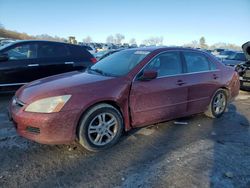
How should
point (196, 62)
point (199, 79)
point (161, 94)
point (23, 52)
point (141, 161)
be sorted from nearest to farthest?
point (141, 161) → point (161, 94) → point (199, 79) → point (196, 62) → point (23, 52)

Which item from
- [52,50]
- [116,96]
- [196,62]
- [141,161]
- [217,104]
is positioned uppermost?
[52,50]

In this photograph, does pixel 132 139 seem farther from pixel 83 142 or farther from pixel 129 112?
pixel 83 142

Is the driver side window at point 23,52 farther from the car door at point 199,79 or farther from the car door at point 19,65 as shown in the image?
the car door at point 199,79

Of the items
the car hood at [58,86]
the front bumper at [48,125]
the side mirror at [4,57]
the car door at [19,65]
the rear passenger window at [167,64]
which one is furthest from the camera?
the car door at [19,65]

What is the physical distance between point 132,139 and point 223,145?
4.85 feet

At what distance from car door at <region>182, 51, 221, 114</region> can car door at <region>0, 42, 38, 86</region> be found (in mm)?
4122

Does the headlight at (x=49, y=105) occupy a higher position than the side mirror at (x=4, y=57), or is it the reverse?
A: the side mirror at (x=4, y=57)

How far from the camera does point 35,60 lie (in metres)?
6.70

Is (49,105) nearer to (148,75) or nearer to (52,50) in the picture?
(148,75)

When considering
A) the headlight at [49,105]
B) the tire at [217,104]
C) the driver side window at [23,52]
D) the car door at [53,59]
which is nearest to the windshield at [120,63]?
the headlight at [49,105]

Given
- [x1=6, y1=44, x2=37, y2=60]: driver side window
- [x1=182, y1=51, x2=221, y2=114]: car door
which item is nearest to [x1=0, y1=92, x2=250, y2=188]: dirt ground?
[x1=182, y1=51, x2=221, y2=114]: car door

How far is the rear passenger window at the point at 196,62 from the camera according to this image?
15.7 ft

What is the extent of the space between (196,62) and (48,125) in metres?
3.17

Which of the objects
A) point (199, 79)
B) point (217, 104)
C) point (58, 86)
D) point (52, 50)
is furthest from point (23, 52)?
point (217, 104)
